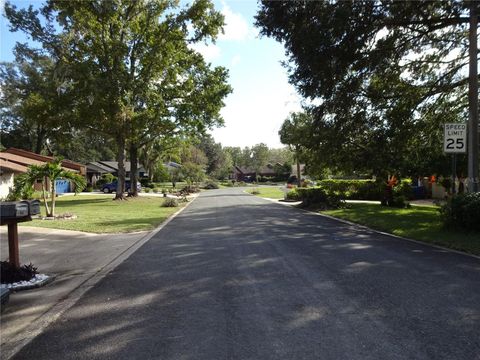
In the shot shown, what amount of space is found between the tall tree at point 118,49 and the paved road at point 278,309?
22504mm

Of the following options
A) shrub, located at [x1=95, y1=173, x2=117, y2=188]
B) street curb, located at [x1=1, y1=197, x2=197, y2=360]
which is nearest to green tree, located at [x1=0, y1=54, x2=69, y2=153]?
shrub, located at [x1=95, y1=173, x2=117, y2=188]

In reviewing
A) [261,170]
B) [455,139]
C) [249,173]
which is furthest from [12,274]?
[249,173]

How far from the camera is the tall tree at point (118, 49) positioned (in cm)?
3014

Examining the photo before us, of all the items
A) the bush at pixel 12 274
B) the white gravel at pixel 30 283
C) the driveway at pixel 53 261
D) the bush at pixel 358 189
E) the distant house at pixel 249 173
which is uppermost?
the distant house at pixel 249 173

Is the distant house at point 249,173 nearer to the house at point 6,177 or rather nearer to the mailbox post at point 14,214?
the house at point 6,177

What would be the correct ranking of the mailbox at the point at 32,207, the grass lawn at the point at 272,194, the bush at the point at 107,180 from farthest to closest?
the bush at the point at 107,180
the grass lawn at the point at 272,194
the mailbox at the point at 32,207

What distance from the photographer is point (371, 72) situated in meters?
17.7

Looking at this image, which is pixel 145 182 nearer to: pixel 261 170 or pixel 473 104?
pixel 261 170

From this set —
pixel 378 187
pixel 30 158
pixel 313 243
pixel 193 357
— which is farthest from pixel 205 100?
pixel 193 357

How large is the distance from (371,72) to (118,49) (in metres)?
19.4

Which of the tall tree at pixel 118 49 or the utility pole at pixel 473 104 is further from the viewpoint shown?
the tall tree at pixel 118 49

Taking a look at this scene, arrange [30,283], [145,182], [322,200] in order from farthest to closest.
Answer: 1. [145,182]
2. [322,200]
3. [30,283]

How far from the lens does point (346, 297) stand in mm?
6160

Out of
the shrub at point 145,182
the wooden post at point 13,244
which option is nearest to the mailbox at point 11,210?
the wooden post at point 13,244
